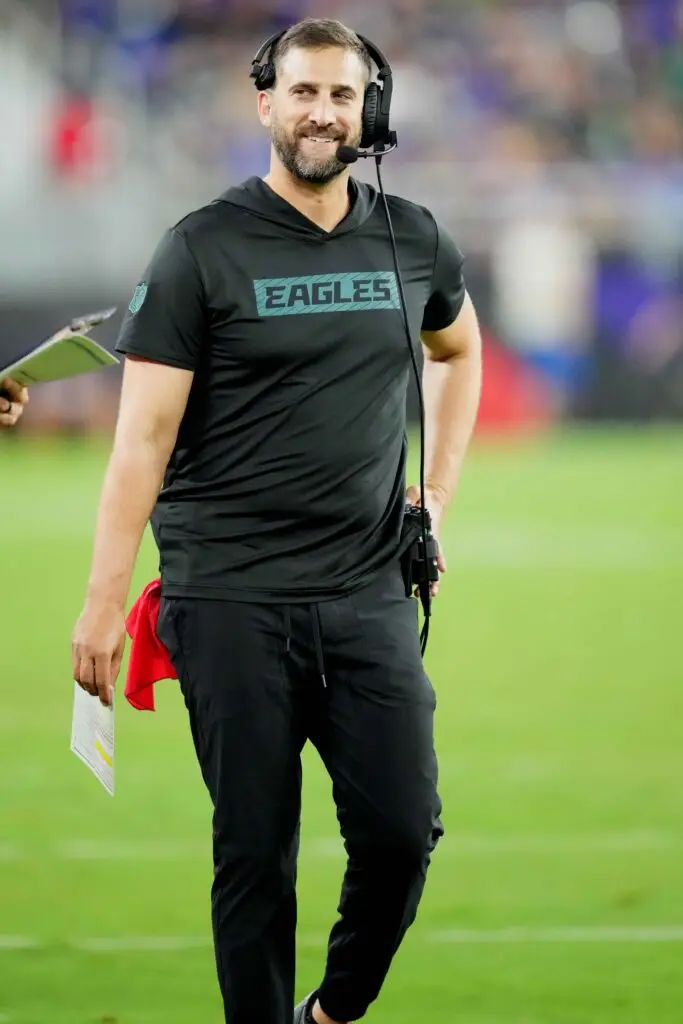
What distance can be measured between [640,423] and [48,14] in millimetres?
9216

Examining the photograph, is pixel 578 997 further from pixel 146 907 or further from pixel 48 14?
pixel 48 14

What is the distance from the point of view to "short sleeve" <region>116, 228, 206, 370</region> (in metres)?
3.25

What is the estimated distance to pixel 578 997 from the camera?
4.12 metres

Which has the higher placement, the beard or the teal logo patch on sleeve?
the beard

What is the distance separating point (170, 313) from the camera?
3.26 m

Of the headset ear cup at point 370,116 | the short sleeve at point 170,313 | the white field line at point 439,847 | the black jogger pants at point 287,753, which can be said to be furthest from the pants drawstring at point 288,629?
the white field line at point 439,847

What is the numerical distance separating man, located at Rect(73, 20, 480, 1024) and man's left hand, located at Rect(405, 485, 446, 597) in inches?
6.9

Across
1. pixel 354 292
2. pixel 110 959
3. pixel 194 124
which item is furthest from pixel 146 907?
pixel 194 124

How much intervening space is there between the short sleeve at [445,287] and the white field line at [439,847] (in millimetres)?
2122

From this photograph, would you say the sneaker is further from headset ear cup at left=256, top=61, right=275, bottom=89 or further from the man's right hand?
headset ear cup at left=256, top=61, right=275, bottom=89

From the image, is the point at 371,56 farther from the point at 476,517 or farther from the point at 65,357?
the point at 476,517

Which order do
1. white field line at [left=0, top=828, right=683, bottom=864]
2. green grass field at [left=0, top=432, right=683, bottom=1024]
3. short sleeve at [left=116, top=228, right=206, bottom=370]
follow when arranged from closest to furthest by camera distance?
1. short sleeve at [left=116, top=228, right=206, bottom=370]
2. green grass field at [left=0, top=432, right=683, bottom=1024]
3. white field line at [left=0, top=828, right=683, bottom=864]

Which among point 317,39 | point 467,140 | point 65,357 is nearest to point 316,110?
point 317,39

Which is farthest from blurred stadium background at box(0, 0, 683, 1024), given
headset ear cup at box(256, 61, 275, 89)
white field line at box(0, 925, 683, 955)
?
headset ear cup at box(256, 61, 275, 89)
